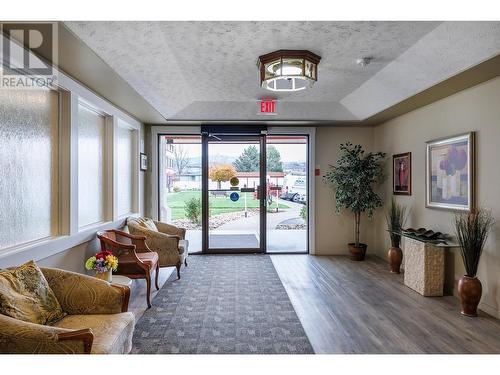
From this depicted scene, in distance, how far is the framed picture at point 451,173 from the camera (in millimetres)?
3594

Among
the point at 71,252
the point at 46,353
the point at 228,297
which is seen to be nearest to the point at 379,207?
the point at 228,297

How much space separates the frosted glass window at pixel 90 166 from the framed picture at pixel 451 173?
14.4 ft

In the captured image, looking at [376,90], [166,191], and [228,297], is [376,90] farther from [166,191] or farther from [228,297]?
[166,191]

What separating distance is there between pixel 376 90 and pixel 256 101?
183 cm

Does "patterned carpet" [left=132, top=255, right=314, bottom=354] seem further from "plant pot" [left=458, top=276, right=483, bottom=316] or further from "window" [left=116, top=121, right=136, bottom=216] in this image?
"plant pot" [left=458, top=276, right=483, bottom=316]

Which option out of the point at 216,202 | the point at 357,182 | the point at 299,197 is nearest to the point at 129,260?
the point at 216,202

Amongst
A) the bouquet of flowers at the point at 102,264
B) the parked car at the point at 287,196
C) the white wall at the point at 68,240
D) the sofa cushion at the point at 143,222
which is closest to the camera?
the white wall at the point at 68,240

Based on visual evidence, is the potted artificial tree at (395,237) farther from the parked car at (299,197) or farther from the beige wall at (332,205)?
the parked car at (299,197)

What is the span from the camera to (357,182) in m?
5.43

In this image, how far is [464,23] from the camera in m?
2.62

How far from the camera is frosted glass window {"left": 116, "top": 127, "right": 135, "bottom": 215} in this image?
15.9 feet

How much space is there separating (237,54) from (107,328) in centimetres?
277

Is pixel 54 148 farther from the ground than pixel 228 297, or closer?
farther from the ground

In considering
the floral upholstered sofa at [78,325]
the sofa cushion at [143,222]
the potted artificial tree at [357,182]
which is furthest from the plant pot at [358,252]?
the floral upholstered sofa at [78,325]
